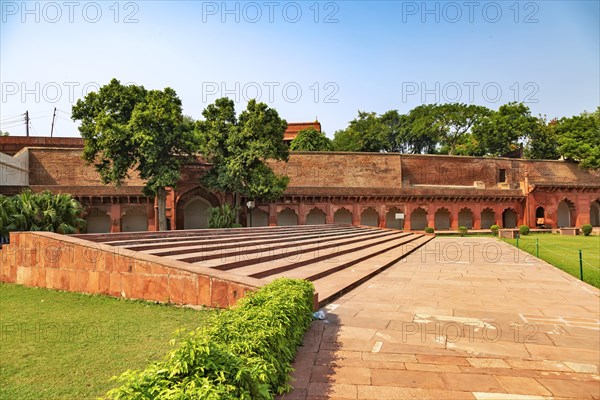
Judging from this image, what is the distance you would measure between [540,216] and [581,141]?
11.0m

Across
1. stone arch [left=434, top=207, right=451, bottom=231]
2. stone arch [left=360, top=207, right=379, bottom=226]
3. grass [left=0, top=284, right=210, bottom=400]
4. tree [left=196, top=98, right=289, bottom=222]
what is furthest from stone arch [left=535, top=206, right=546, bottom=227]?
grass [left=0, top=284, right=210, bottom=400]

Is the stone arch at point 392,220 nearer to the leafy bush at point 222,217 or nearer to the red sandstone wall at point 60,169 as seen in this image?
the leafy bush at point 222,217

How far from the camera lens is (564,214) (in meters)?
36.6

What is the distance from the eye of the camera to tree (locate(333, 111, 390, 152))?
45.8 m

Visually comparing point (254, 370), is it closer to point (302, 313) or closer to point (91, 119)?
point (302, 313)

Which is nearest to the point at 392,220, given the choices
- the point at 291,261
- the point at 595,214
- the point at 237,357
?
the point at 595,214

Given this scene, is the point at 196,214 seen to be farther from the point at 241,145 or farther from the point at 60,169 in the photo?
the point at 60,169

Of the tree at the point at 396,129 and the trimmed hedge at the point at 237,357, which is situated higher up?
the tree at the point at 396,129

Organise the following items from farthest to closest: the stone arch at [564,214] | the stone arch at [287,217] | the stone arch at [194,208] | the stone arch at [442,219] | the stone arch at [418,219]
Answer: the stone arch at [564,214], the stone arch at [442,219], the stone arch at [418,219], the stone arch at [287,217], the stone arch at [194,208]

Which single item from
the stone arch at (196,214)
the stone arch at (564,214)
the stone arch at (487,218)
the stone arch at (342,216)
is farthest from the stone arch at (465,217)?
the stone arch at (196,214)

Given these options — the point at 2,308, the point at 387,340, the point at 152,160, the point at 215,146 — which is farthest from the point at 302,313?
the point at 215,146

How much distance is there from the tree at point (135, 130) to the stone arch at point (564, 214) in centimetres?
3358

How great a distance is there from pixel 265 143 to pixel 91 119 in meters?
9.27

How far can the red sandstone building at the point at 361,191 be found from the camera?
2570cm
